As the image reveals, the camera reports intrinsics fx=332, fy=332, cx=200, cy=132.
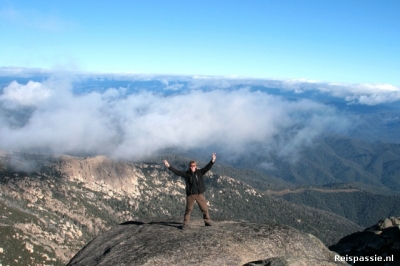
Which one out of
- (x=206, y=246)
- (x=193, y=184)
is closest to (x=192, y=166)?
(x=193, y=184)

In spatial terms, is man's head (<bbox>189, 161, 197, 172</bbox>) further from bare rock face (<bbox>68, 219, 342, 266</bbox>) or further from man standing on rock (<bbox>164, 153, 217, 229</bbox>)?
bare rock face (<bbox>68, 219, 342, 266</bbox>)

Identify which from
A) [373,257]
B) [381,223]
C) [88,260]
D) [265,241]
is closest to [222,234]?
[265,241]

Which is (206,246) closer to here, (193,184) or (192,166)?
(193,184)

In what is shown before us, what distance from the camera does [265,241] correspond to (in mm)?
27109

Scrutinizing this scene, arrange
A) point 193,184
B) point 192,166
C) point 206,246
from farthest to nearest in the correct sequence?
point 193,184, point 192,166, point 206,246

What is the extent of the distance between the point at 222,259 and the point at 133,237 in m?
8.93

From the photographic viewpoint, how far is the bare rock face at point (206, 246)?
23797 mm

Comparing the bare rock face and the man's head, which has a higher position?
the man's head

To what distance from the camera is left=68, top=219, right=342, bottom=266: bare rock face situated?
23.8 m

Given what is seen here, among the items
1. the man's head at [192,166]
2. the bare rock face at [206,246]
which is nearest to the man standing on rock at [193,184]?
the man's head at [192,166]

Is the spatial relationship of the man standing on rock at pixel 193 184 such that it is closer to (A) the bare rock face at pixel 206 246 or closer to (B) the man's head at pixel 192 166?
(B) the man's head at pixel 192 166

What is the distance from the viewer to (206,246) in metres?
25.5

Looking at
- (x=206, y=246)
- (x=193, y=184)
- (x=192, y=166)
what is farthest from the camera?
(x=193, y=184)

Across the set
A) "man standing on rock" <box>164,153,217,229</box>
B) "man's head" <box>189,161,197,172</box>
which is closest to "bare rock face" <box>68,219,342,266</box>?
"man standing on rock" <box>164,153,217,229</box>
